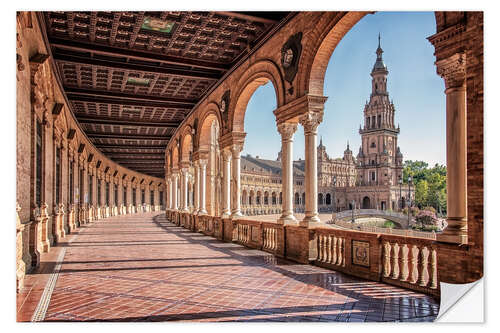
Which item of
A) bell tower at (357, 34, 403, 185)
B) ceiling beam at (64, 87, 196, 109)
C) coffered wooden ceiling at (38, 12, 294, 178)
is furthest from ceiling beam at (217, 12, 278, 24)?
bell tower at (357, 34, 403, 185)

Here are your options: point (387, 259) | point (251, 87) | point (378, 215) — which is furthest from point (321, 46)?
point (378, 215)

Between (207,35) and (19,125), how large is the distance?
6299 millimetres

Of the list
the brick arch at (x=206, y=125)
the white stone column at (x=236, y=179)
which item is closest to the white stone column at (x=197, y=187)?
the brick arch at (x=206, y=125)

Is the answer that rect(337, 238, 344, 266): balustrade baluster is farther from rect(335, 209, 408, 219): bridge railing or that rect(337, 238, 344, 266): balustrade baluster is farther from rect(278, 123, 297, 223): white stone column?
rect(335, 209, 408, 219): bridge railing

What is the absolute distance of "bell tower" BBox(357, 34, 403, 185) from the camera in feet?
296

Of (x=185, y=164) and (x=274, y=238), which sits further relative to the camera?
(x=185, y=164)

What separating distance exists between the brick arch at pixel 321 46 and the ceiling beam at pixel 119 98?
10.6 m

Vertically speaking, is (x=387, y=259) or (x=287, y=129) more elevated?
(x=287, y=129)

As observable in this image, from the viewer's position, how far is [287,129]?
10547 mm

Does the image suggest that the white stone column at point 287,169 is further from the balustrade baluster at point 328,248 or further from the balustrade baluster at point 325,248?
the balustrade baluster at point 328,248

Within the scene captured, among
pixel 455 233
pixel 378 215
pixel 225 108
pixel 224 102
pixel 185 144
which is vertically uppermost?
pixel 224 102

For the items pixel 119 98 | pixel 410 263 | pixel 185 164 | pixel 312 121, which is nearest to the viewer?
pixel 410 263

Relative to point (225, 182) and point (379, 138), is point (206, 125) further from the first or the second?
point (379, 138)

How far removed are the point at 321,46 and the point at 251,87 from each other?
4499 millimetres
